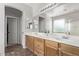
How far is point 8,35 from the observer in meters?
1.79

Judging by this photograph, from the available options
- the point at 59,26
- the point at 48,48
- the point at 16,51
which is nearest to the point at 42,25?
the point at 59,26

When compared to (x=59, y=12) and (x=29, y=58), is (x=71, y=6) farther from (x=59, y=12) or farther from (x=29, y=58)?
(x=29, y=58)

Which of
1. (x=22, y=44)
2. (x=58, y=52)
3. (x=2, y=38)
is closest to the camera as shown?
(x=58, y=52)

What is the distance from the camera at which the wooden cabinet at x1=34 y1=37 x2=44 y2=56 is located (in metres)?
1.94

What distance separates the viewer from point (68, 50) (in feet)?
4.92

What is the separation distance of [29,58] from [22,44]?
0.32 metres

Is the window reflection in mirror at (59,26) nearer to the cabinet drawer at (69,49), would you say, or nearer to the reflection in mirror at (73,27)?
the reflection in mirror at (73,27)

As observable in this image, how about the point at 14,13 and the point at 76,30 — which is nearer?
the point at 76,30

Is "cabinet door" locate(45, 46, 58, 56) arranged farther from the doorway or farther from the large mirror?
the doorway

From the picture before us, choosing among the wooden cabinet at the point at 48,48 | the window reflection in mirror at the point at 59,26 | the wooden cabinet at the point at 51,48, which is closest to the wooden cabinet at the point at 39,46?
the wooden cabinet at the point at 48,48

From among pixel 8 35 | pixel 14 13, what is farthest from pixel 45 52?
pixel 14 13

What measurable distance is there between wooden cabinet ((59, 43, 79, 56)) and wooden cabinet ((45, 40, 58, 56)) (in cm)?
10

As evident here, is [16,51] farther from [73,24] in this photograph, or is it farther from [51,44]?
[73,24]

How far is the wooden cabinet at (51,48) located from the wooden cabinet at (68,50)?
0.34 feet
